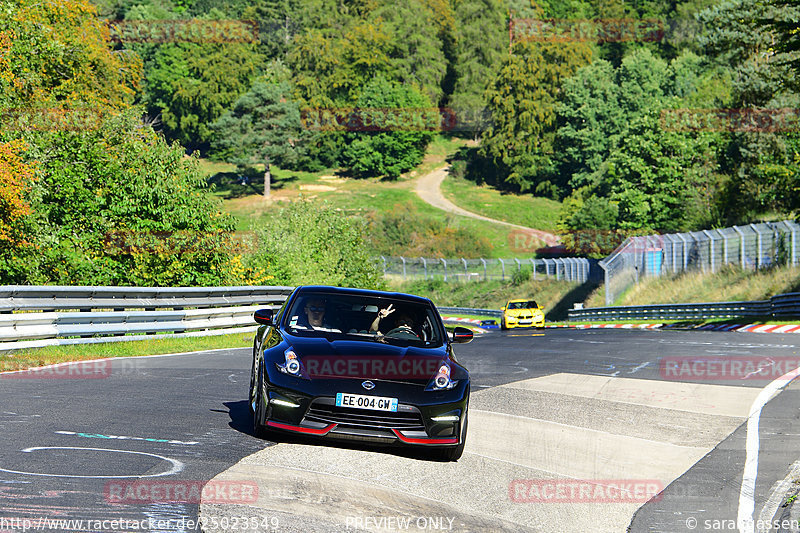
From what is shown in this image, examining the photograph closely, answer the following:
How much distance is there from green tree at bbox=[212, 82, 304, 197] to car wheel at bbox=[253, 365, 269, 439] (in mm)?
106246

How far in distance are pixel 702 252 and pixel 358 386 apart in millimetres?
41025

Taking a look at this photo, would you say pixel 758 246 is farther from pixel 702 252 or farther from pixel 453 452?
pixel 453 452

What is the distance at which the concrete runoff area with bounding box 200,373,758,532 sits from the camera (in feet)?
21.6

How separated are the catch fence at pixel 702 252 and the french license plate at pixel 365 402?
34.9 meters

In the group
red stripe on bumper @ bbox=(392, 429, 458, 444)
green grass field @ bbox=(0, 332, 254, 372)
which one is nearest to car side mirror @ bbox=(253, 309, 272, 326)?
red stripe on bumper @ bbox=(392, 429, 458, 444)

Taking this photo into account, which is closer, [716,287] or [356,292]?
[356,292]

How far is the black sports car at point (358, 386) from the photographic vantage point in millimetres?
8039

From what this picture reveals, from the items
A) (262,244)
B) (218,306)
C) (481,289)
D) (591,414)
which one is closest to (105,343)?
(218,306)

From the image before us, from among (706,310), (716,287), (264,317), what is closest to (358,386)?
(264,317)

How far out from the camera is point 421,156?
127m

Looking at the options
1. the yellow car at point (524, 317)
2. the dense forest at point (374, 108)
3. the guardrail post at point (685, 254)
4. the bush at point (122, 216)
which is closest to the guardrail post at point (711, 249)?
the guardrail post at point (685, 254)

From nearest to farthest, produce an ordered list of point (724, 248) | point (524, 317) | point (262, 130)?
1. point (524, 317)
2. point (724, 248)
3. point (262, 130)

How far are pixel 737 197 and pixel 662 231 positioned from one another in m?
10.4

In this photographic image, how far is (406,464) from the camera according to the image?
8.26 meters
